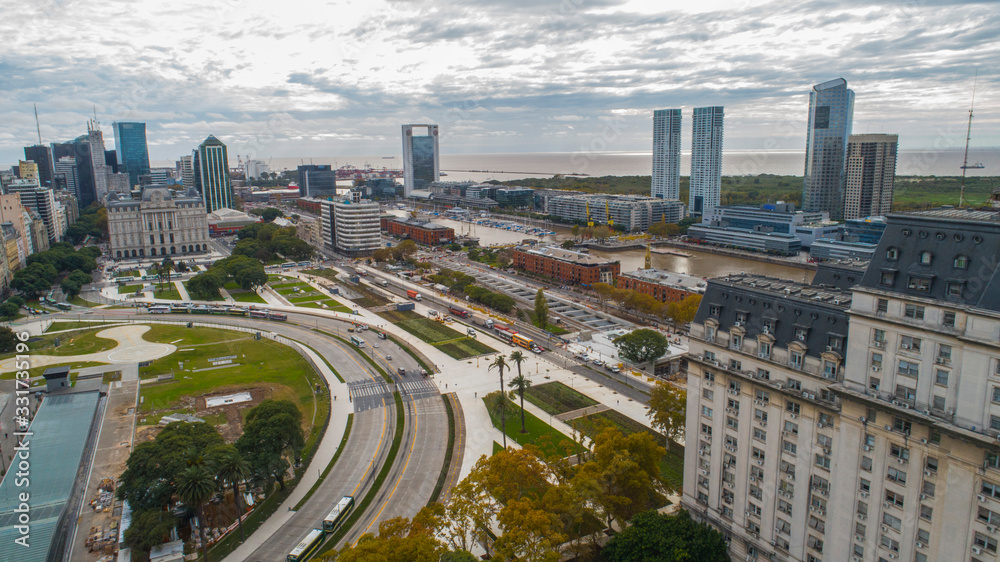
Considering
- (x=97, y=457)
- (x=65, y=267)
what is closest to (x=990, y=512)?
(x=97, y=457)

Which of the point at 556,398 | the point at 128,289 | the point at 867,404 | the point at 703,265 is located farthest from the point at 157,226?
the point at 867,404

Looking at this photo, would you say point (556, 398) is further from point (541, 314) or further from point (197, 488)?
point (197, 488)

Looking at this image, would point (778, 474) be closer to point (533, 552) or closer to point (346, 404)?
point (533, 552)

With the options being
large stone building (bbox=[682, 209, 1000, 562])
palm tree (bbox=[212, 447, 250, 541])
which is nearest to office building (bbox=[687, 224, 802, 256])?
large stone building (bbox=[682, 209, 1000, 562])

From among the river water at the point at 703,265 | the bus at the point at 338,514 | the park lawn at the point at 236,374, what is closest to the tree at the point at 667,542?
the bus at the point at 338,514

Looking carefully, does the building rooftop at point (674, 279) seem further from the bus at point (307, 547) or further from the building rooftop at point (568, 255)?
the bus at point (307, 547)

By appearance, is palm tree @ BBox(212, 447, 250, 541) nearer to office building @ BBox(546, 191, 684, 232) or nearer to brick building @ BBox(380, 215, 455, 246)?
brick building @ BBox(380, 215, 455, 246)
